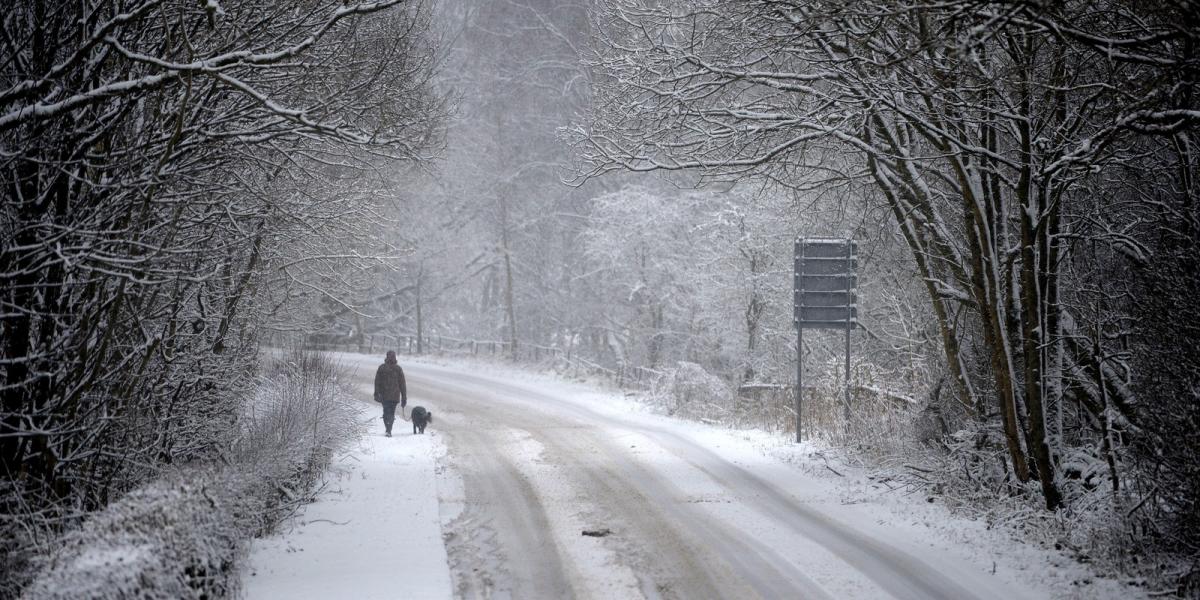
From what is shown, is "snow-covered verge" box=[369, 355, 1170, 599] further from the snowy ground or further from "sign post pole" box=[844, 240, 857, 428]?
"sign post pole" box=[844, 240, 857, 428]

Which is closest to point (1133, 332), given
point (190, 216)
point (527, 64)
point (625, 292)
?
point (190, 216)

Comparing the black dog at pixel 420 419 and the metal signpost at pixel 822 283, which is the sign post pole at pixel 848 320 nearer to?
the metal signpost at pixel 822 283

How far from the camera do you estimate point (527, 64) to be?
1492 inches

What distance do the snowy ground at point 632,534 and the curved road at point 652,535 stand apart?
27mm

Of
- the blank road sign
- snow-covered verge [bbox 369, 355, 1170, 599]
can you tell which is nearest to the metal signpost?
the blank road sign

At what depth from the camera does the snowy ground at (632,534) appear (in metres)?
7.61

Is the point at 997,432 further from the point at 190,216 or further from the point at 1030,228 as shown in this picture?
the point at 190,216

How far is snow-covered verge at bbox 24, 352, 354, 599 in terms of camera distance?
491 cm

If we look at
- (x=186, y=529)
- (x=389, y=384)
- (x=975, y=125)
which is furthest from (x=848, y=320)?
(x=186, y=529)

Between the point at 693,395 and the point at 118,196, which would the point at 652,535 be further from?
the point at 693,395

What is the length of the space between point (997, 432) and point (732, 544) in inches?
161

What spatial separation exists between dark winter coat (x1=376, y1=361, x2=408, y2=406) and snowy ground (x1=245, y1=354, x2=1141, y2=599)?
2.26 meters

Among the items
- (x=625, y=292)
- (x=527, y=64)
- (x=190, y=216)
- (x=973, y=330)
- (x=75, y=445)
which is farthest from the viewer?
(x=527, y=64)

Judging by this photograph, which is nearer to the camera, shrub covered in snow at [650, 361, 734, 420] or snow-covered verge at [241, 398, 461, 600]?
snow-covered verge at [241, 398, 461, 600]
